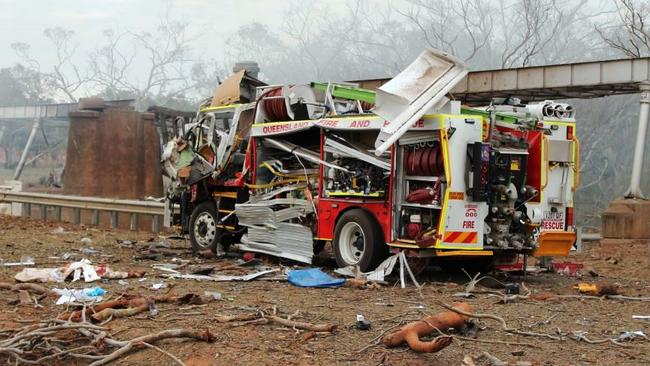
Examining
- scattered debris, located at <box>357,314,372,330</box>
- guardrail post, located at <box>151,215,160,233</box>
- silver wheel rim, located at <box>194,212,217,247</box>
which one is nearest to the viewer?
scattered debris, located at <box>357,314,372,330</box>

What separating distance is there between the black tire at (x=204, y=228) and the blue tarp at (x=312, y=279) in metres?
3.92

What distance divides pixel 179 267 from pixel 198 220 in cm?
271

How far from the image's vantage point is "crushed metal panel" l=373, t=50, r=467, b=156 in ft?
34.5

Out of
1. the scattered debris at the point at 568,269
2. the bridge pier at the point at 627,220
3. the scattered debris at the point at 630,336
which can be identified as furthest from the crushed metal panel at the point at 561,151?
the bridge pier at the point at 627,220

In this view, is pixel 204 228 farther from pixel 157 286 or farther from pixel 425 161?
pixel 425 161

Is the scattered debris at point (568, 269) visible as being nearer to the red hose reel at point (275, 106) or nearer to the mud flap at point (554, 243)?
the mud flap at point (554, 243)

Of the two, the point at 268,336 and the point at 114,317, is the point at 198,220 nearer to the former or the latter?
the point at 114,317

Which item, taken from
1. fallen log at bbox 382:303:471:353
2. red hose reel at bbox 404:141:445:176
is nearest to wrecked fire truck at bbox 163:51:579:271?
red hose reel at bbox 404:141:445:176

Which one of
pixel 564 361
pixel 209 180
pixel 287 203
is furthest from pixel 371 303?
pixel 209 180

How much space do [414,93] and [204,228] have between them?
583 cm

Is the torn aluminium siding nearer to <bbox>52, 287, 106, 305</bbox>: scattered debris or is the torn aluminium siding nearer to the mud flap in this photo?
the mud flap

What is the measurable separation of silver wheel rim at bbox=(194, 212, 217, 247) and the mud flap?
579cm

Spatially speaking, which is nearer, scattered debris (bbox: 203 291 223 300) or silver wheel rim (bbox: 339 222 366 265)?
scattered debris (bbox: 203 291 223 300)

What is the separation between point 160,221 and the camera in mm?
19953
